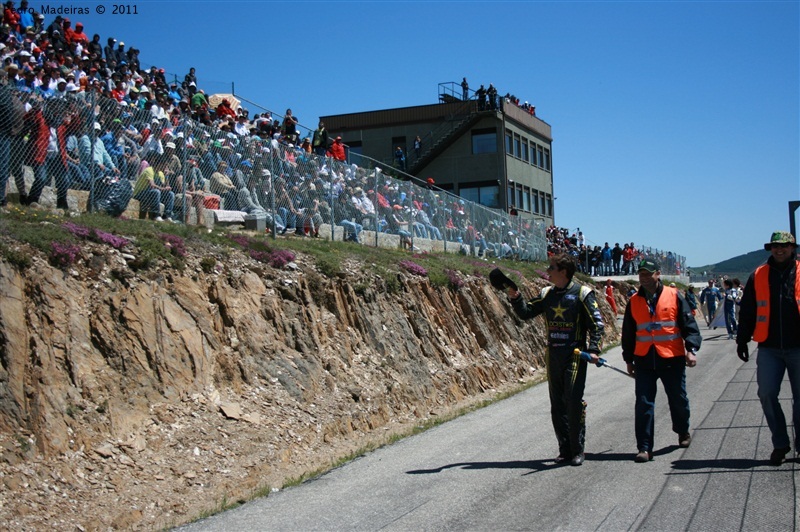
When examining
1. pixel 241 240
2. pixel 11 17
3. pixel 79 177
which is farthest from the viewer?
pixel 11 17

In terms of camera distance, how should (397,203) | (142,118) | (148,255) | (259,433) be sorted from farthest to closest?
(397,203), (142,118), (148,255), (259,433)

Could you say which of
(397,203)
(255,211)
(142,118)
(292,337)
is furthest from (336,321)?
(397,203)

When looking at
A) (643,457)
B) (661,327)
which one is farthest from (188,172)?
(643,457)

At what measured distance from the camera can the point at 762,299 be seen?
761 cm

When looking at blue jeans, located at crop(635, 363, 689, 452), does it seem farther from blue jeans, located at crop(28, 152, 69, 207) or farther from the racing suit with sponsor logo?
blue jeans, located at crop(28, 152, 69, 207)

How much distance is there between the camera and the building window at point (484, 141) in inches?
1772

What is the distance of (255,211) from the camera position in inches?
589

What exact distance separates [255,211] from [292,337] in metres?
4.21

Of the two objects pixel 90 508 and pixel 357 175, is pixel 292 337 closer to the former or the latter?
pixel 90 508

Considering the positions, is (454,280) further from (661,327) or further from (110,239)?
(661,327)

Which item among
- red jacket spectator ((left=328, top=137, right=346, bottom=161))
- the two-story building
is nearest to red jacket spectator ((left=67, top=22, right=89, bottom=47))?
red jacket spectator ((left=328, top=137, right=346, bottom=161))

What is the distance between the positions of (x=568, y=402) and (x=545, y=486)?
1.23m

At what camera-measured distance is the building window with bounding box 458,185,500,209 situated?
147ft

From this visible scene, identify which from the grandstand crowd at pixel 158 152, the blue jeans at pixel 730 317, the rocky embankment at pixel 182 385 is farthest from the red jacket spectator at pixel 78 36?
the blue jeans at pixel 730 317
